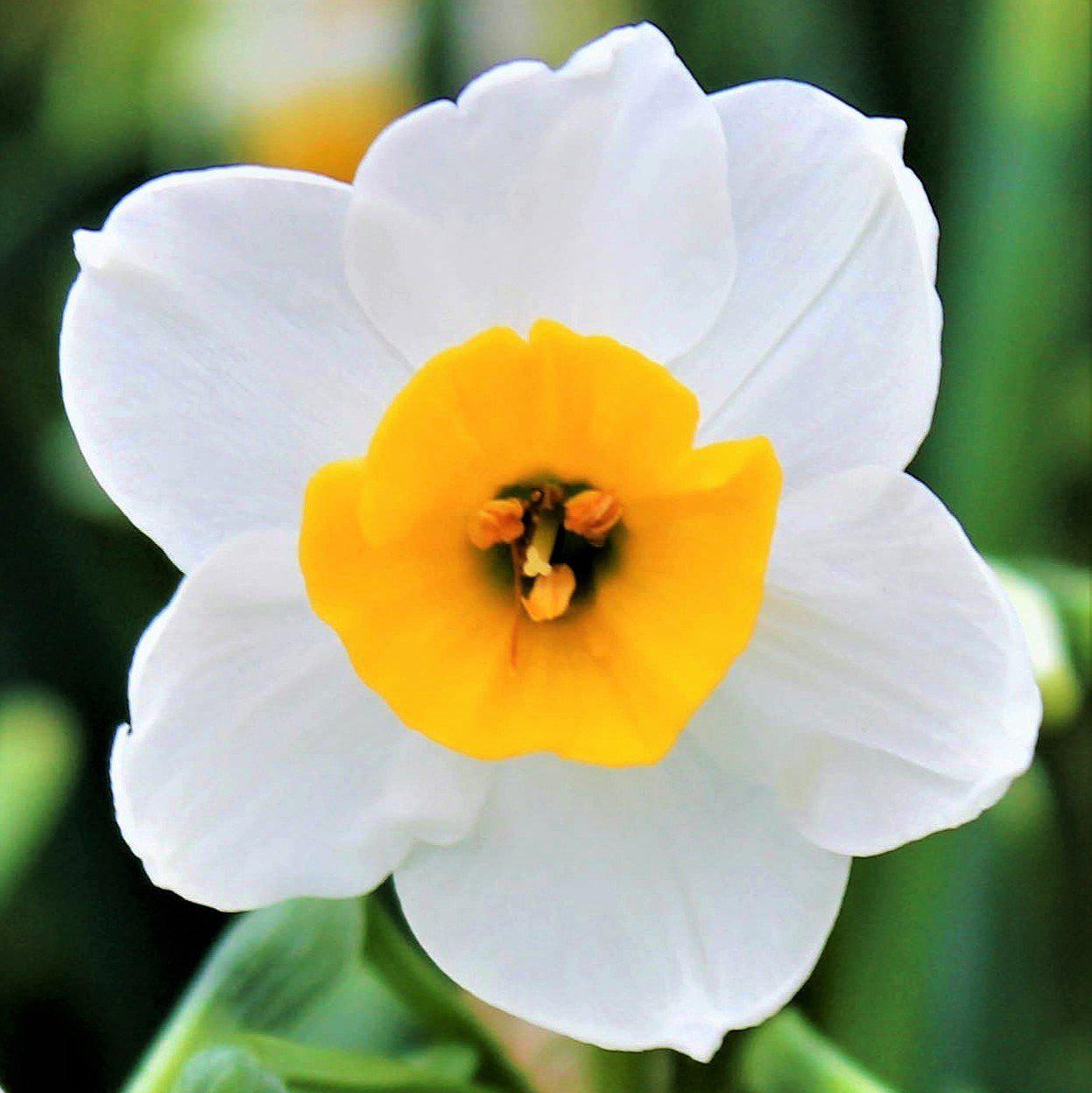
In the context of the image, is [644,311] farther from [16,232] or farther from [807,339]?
[16,232]

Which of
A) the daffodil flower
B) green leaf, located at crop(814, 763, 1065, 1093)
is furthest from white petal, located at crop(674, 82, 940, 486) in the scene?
green leaf, located at crop(814, 763, 1065, 1093)

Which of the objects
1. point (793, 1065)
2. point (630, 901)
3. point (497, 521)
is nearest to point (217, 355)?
point (497, 521)

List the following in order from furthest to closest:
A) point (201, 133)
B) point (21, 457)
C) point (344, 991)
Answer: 1. point (201, 133)
2. point (21, 457)
3. point (344, 991)

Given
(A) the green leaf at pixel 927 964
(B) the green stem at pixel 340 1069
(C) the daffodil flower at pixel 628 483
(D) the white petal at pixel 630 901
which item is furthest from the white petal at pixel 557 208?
(A) the green leaf at pixel 927 964

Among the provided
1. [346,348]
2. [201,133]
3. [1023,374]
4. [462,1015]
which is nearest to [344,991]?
[462,1015]

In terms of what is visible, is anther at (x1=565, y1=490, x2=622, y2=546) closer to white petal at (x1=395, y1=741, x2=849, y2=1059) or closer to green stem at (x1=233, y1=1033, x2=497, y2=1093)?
white petal at (x1=395, y1=741, x2=849, y2=1059)

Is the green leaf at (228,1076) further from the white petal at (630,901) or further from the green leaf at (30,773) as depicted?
the green leaf at (30,773)
